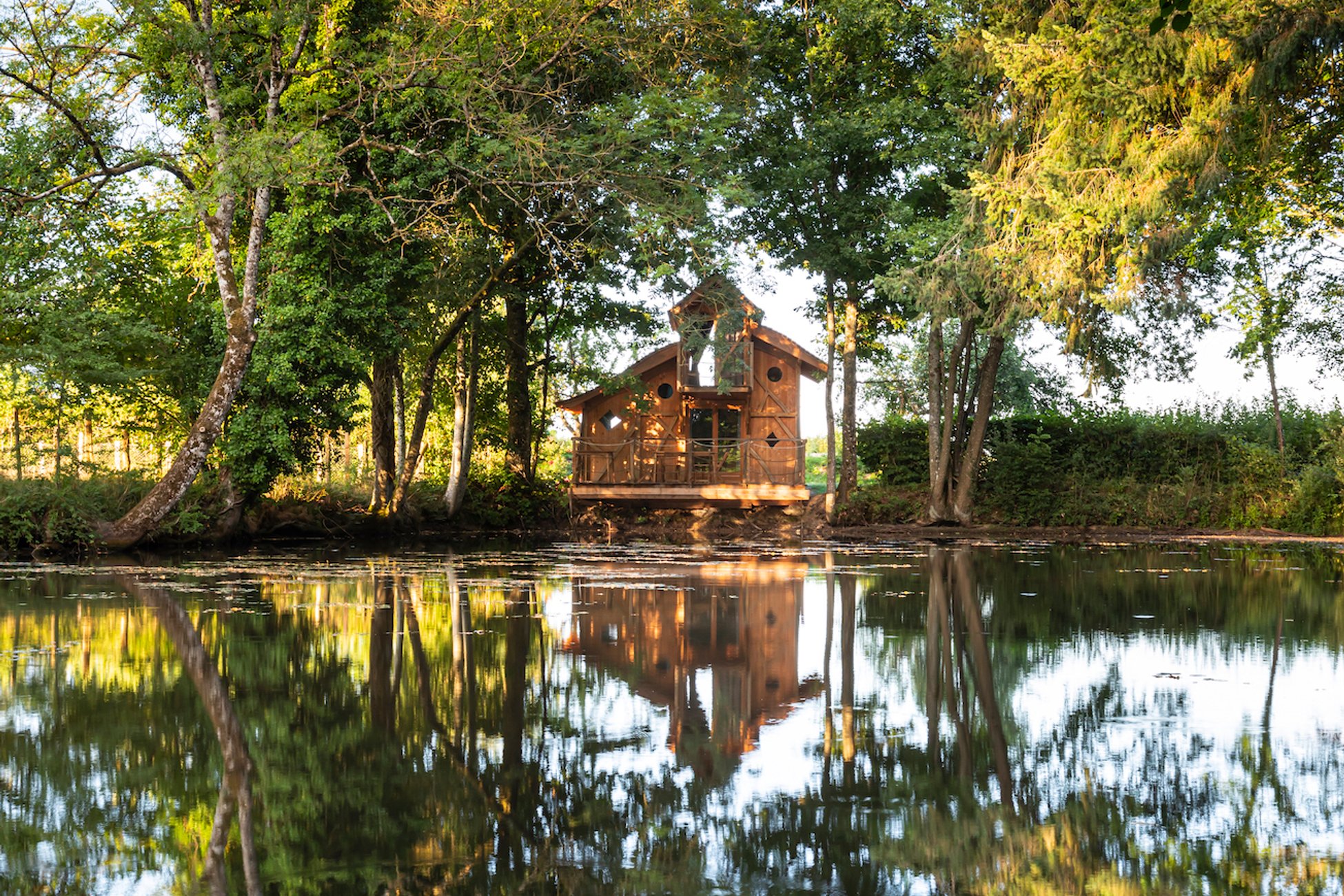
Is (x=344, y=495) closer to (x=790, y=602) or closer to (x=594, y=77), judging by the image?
(x=594, y=77)

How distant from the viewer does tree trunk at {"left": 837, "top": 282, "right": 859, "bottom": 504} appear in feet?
99.8

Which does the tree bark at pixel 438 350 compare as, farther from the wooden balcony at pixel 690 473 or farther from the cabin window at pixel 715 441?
the cabin window at pixel 715 441

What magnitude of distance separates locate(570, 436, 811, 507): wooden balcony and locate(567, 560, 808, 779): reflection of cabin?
1635 centimetres

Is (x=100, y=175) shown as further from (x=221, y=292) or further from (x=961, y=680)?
(x=961, y=680)

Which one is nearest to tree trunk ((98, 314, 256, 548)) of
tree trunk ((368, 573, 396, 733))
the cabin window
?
tree trunk ((368, 573, 396, 733))

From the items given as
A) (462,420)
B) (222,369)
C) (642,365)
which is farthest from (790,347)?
(222,369)

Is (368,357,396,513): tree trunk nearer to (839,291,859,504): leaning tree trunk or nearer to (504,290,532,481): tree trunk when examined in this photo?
(504,290,532,481): tree trunk

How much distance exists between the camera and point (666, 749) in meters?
5.11

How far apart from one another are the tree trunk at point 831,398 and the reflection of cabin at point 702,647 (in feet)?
52.1

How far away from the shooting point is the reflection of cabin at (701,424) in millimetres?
30781

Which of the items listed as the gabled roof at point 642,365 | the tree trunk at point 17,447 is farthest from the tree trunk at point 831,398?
the tree trunk at point 17,447

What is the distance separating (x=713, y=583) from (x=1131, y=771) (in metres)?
8.69

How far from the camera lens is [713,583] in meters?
13.3

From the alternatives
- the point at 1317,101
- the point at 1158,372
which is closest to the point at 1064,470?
the point at 1158,372
